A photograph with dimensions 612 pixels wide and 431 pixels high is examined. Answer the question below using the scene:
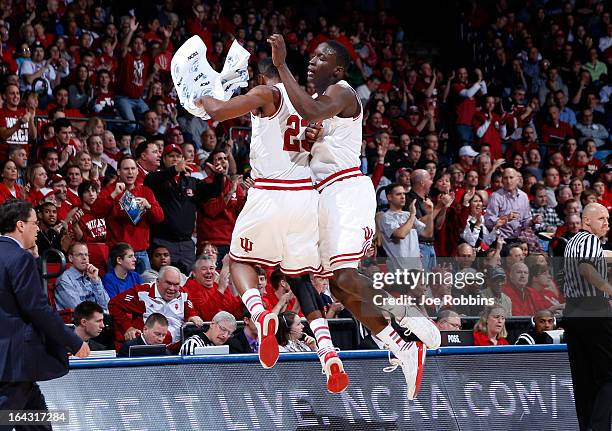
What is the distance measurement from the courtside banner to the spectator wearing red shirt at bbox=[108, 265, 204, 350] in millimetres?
1291

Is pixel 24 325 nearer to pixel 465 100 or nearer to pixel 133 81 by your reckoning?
pixel 133 81

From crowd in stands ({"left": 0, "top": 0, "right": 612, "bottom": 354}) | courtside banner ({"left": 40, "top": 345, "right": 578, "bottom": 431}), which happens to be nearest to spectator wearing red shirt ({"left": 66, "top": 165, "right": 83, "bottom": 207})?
crowd in stands ({"left": 0, "top": 0, "right": 612, "bottom": 354})

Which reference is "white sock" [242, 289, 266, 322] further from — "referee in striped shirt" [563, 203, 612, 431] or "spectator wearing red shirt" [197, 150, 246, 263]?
"spectator wearing red shirt" [197, 150, 246, 263]

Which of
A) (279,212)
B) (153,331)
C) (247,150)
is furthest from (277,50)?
(247,150)

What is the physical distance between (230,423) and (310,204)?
5.03ft

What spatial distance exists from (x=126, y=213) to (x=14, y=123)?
6.25 feet

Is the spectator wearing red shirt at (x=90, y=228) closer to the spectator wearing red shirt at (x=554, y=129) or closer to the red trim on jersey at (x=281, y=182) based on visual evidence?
the red trim on jersey at (x=281, y=182)

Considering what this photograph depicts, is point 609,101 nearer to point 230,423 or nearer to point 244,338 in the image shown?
point 244,338

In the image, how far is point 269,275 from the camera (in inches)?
379

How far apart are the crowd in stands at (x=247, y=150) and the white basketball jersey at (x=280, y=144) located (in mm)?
1226

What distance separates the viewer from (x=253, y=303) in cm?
613

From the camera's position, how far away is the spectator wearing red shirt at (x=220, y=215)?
33.0ft

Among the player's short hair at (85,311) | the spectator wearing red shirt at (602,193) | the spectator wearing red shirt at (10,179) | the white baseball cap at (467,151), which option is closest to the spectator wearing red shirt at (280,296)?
the player's short hair at (85,311)

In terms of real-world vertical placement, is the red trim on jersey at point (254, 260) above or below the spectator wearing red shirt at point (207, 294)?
above
